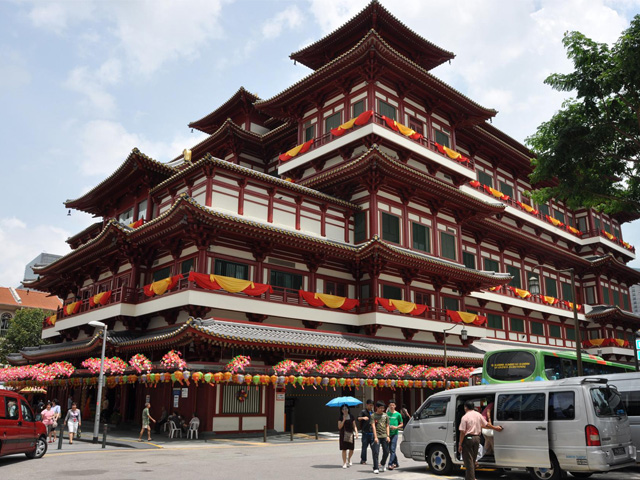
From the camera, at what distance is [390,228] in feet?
119

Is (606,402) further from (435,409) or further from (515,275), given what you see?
(515,275)

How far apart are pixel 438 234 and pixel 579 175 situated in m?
17.7

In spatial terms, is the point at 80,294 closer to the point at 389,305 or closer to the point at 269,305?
the point at 269,305

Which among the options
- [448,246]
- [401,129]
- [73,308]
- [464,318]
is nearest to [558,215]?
[448,246]

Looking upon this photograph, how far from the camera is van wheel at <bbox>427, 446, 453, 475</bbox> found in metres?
15.6

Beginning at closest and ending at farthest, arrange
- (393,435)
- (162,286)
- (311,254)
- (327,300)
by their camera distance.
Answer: (393,435) → (162,286) → (327,300) → (311,254)

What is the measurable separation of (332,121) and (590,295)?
36305 millimetres

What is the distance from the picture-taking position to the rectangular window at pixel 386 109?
38.0 metres

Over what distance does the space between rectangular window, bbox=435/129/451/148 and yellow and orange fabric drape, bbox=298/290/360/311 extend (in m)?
15.6

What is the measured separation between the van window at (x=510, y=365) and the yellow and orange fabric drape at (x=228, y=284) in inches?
512

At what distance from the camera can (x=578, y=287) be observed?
58.5 meters

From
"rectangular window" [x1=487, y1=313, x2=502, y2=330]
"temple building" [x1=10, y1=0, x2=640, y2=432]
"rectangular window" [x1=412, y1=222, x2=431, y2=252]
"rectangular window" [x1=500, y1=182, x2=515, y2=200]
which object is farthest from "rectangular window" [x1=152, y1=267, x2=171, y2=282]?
"rectangular window" [x1=500, y1=182, x2=515, y2=200]

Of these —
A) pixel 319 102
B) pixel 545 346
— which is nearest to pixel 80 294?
pixel 319 102


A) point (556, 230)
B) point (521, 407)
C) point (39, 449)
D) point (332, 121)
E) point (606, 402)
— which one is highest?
point (332, 121)
